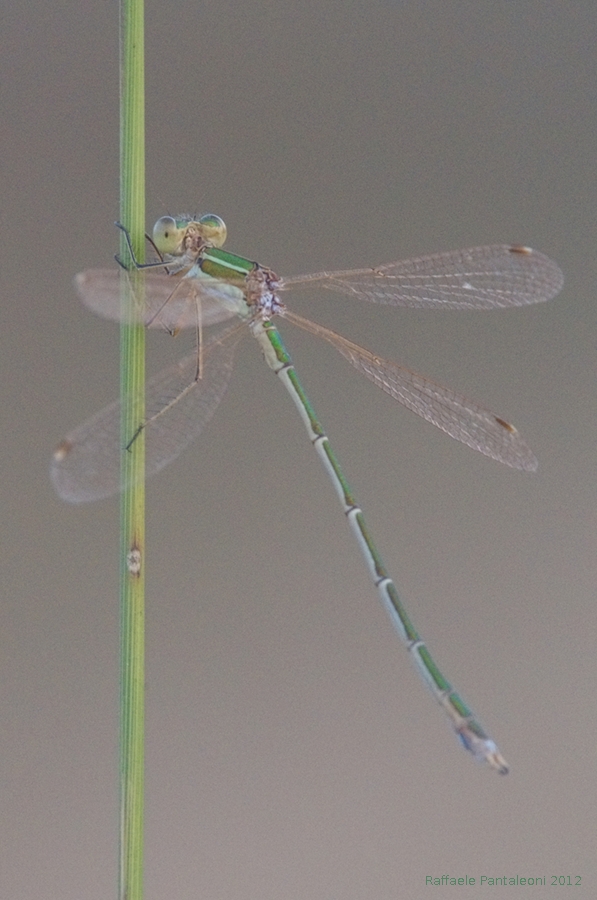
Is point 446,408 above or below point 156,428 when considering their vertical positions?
above

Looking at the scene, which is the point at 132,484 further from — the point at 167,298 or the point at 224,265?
the point at 224,265

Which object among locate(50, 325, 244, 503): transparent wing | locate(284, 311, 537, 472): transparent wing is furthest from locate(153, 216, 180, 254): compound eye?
locate(284, 311, 537, 472): transparent wing

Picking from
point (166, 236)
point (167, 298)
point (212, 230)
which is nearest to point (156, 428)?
point (167, 298)

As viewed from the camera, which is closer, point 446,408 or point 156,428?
Answer: point 156,428

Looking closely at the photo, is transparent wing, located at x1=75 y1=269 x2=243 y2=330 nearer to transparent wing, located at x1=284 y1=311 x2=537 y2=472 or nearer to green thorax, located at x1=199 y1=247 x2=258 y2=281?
green thorax, located at x1=199 y1=247 x2=258 y2=281

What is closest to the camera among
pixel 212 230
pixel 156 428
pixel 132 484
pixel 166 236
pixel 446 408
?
pixel 132 484

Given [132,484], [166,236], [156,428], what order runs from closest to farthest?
[132,484] < [156,428] < [166,236]

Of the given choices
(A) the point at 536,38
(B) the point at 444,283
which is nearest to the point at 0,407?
(B) the point at 444,283
